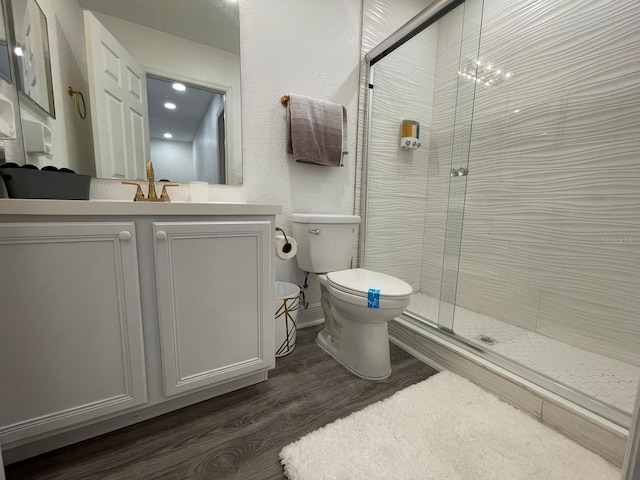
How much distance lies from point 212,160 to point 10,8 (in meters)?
0.77

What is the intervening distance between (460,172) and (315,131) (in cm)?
92

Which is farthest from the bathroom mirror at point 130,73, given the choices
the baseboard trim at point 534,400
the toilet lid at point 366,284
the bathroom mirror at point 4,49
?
the baseboard trim at point 534,400

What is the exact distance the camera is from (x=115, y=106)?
1.15 meters

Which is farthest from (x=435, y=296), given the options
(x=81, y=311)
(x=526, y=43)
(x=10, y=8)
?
(x=10, y=8)

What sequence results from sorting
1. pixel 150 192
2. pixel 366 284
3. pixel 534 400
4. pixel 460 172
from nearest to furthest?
pixel 534 400, pixel 150 192, pixel 366 284, pixel 460 172

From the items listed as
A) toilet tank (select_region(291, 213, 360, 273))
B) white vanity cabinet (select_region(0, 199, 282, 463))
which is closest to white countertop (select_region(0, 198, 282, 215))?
white vanity cabinet (select_region(0, 199, 282, 463))

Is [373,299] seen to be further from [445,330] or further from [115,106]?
[115,106]

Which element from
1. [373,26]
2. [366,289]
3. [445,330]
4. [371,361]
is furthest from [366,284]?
[373,26]

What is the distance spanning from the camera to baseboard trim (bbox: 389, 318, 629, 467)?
831mm

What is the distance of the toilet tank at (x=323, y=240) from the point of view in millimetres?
1438

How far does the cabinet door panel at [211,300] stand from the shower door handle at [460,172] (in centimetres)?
128

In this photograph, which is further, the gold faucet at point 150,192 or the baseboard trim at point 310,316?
the baseboard trim at point 310,316

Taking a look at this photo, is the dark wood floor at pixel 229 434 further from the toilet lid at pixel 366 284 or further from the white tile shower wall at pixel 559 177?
the white tile shower wall at pixel 559 177

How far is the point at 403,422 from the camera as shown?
0.96 m
